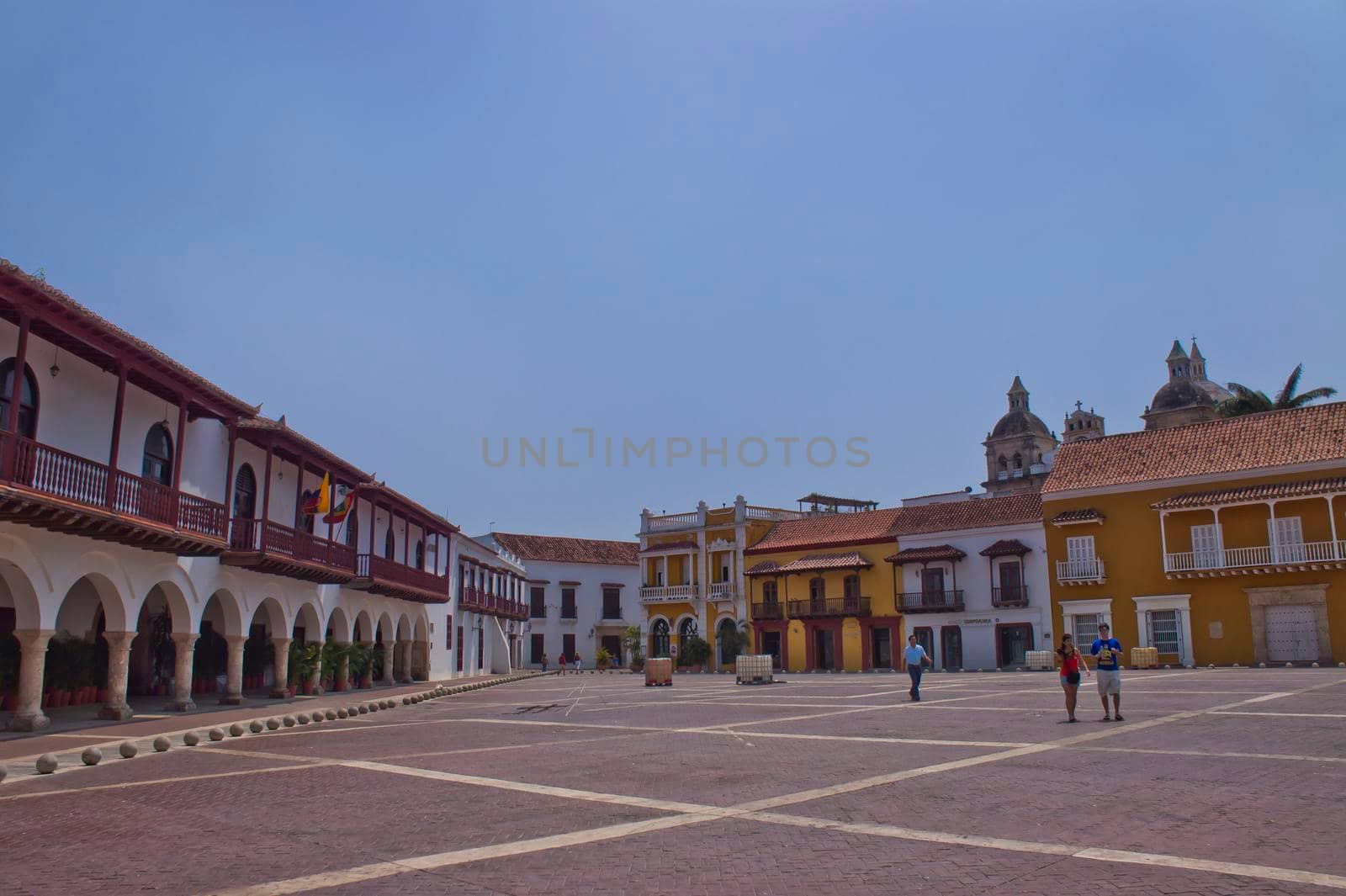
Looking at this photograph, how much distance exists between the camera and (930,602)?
46.5 m

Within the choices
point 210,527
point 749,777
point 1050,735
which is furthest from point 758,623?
point 749,777

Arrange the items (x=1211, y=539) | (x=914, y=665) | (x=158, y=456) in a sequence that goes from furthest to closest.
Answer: (x=1211, y=539), (x=914, y=665), (x=158, y=456)

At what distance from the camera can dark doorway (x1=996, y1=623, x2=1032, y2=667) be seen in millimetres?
43125

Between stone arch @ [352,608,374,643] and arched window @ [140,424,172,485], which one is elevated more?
arched window @ [140,424,172,485]

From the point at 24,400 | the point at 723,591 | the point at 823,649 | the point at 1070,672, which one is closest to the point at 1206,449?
the point at 823,649

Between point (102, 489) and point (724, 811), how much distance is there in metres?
13.1

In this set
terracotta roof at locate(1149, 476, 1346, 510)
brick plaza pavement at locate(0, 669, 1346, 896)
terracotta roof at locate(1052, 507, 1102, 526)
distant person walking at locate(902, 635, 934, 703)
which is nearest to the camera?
brick plaza pavement at locate(0, 669, 1346, 896)

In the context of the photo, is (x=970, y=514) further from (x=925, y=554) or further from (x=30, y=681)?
(x=30, y=681)

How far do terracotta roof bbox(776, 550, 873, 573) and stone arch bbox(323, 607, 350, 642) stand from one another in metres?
25.8

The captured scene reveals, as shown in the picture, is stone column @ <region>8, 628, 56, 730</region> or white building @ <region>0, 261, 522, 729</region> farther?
stone column @ <region>8, 628, 56, 730</region>

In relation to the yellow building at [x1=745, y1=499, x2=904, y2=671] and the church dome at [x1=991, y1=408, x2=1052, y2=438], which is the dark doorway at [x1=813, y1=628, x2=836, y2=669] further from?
the church dome at [x1=991, y1=408, x2=1052, y2=438]

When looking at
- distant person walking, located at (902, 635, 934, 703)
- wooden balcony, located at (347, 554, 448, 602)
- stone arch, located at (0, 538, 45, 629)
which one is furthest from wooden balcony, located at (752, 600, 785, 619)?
stone arch, located at (0, 538, 45, 629)

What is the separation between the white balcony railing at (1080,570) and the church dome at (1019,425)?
39615mm

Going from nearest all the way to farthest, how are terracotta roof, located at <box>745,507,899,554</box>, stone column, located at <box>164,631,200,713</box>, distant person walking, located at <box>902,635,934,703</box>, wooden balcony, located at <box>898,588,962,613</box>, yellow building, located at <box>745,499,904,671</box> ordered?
stone column, located at <box>164,631,200,713</box> < distant person walking, located at <box>902,635,934,703</box> < wooden balcony, located at <box>898,588,962,613</box> < yellow building, located at <box>745,499,904,671</box> < terracotta roof, located at <box>745,507,899,554</box>
